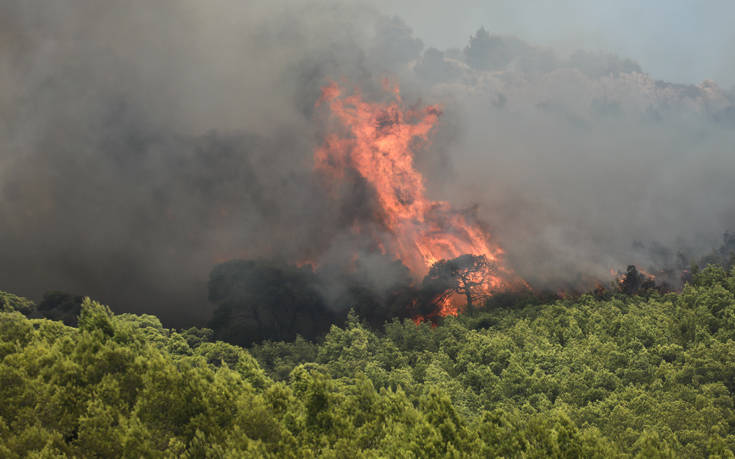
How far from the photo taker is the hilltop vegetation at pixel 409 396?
2864cm

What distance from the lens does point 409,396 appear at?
55.8 meters

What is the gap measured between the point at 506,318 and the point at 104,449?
2821 inches

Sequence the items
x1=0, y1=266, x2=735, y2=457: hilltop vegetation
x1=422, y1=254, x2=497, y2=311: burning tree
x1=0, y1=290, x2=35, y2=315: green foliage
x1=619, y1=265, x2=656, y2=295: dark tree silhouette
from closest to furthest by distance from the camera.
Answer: x1=0, y1=266, x2=735, y2=457: hilltop vegetation < x1=0, y1=290, x2=35, y2=315: green foliage < x1=619, y1=265, x2=656, y2=295: dark tree silhouette < x1=422, y1=254, x2=497, y2=311: burning tree

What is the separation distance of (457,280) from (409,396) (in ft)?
184

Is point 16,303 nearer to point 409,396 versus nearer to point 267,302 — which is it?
point 267,302

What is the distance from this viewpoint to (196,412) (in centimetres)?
3073

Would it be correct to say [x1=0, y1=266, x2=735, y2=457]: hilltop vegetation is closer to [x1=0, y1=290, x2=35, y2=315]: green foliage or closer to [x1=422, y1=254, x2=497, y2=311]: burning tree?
[x1=0, y1=290, x2=35, y2=315]: green foliage

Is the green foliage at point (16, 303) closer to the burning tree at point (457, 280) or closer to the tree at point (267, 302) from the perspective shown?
the tree at point (267, 302)

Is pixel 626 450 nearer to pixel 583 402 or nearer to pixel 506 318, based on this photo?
pixel 583 402

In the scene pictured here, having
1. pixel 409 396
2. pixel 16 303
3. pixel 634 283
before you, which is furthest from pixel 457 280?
pixel 16 303

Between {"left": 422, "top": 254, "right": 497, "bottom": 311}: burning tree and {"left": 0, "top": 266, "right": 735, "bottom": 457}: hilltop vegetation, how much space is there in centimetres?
3376

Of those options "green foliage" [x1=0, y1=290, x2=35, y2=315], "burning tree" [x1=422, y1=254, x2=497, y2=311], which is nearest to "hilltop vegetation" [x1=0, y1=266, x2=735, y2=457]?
"green foliage" [x1=0, y1=290, x2=35, y2=315]

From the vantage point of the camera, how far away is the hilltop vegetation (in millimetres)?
28641

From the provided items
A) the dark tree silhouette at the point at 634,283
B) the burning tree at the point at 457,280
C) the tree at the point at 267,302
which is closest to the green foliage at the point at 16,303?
the tree at the point at 267,302
